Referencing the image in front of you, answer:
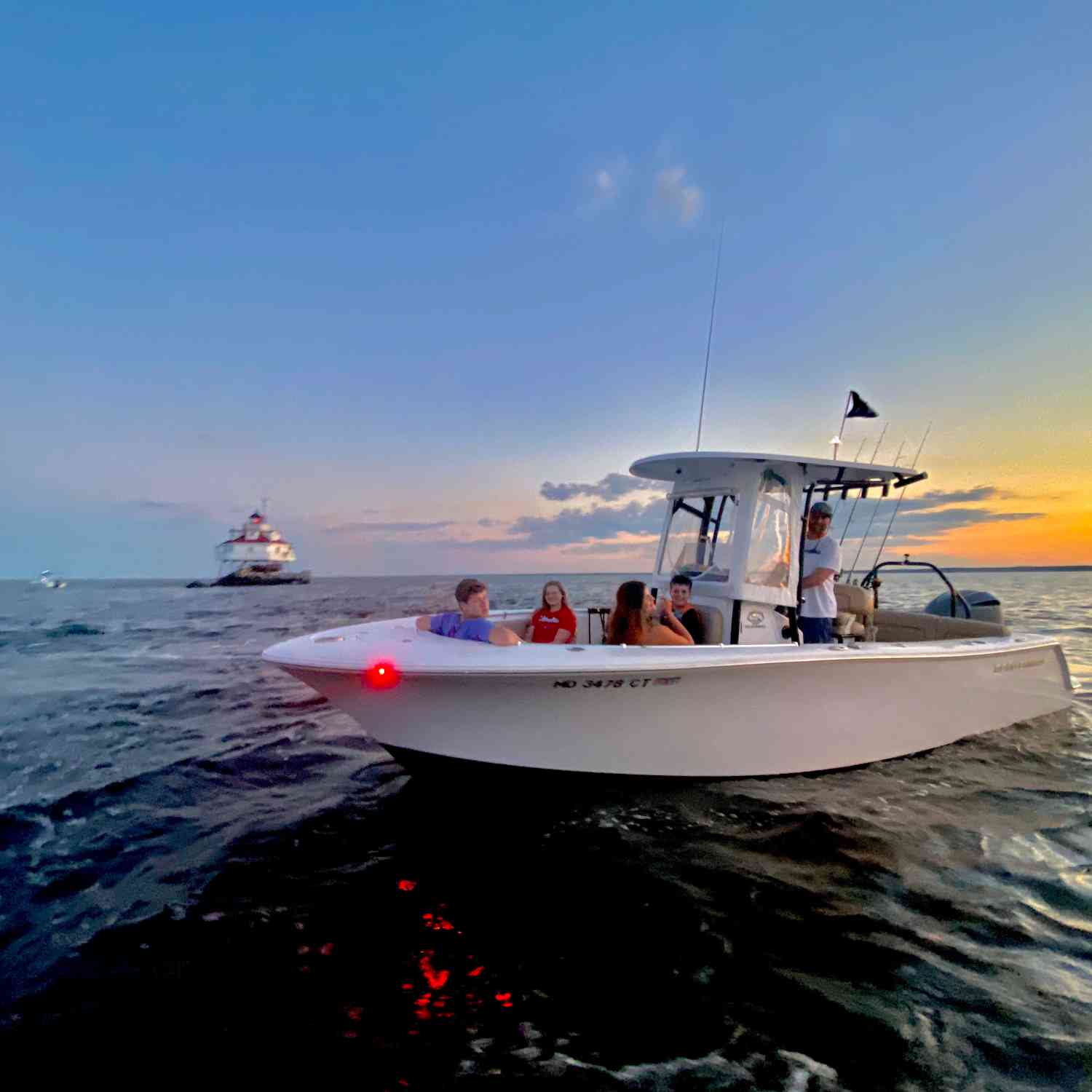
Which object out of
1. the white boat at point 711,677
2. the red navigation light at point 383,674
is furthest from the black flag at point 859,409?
the red navigation light at point 383,674

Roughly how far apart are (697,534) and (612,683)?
2897 millimetres

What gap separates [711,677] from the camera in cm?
496

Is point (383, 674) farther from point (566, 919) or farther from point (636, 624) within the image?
point (636, 624)

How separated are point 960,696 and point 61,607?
49738 millimetres

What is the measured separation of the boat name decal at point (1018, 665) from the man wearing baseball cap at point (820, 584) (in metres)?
2.10

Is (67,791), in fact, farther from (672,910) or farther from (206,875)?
(672,910)

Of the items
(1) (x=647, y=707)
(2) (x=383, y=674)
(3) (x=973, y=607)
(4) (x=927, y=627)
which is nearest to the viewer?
(2) (x=383, y=674)

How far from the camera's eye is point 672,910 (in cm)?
391

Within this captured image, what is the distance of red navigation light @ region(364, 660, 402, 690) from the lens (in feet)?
14.8

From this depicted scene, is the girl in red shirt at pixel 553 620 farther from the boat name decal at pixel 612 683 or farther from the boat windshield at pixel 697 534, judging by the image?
the boat windshield at pixel 697 534

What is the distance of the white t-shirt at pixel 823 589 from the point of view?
6484 millimetres

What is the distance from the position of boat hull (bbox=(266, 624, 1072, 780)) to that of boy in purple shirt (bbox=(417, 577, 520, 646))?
0.20 metres

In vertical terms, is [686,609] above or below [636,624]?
above

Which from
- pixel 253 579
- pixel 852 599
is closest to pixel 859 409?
pixel 852 599
